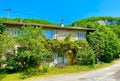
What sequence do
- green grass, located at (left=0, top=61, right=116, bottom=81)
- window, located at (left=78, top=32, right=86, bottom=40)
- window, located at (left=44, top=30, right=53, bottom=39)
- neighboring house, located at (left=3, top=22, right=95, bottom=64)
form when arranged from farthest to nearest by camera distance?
window, located at (left=78, top=32, right=86, bottom=40) < window, located at (left=44, top=30, right=53, bottom=39) < neighboring house, located at (left=3, top=22, right=95, bottom=64) < green grass, located at (left=0, top=61, right=116, bottom=81)

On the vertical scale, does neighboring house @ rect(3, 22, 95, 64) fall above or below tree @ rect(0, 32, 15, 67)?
above

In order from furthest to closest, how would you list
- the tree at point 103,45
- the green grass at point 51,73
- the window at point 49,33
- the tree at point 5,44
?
the tree at point 103,45 → the window at point 49,33 → the tree at point 5,44 → the green grass at point 51,73

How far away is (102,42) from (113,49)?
2706 mm

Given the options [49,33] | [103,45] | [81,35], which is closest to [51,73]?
[49,33]

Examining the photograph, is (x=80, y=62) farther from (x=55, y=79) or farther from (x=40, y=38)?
(x=55, y=79)

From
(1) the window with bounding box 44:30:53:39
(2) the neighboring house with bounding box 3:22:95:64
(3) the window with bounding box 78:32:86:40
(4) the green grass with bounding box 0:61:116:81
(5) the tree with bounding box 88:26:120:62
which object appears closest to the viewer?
(4) the green grass with bounding box 0:61:116:81

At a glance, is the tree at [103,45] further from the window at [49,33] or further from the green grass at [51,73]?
the window at [49,33]

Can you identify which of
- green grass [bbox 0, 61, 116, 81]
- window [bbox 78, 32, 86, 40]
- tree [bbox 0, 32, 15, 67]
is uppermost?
window [bbox 78, 32, 86, 40]

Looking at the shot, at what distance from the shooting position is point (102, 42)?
45375mm

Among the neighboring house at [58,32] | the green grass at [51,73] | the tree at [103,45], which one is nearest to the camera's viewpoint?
the green grass at [51,73]

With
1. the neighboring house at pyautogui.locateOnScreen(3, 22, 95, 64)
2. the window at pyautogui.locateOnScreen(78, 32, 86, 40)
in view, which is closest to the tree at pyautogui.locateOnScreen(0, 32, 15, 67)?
the neighboring house at pyautogui.locateOnScreen(3, 22, 95, 64)

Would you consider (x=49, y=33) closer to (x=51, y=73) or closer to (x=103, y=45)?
(x=103, y=45)

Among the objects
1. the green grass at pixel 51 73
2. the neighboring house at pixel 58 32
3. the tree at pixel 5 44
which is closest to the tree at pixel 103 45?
the neighboring house at pixel 58 32

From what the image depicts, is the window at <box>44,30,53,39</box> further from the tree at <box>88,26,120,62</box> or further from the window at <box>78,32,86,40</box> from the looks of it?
the tree at <box>88,26,120,62</box>
